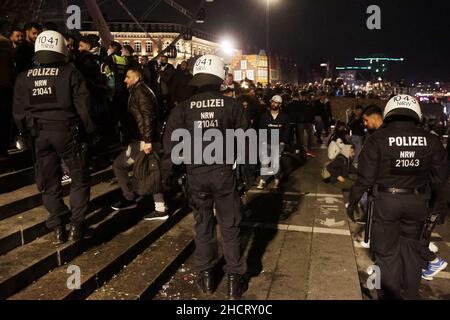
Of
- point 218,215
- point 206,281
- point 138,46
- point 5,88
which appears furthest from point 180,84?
point 138,46

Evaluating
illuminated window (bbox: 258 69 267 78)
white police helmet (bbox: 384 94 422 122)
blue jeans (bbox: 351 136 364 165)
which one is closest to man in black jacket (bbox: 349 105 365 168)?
blue jeans (bbox: 351 136 364 165)

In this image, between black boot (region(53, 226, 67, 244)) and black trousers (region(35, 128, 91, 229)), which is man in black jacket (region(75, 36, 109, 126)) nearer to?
black trousers (region(35, 128, 91, 229))

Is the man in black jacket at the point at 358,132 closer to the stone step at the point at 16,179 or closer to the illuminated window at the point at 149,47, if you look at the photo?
the stone step at the point at 16,179

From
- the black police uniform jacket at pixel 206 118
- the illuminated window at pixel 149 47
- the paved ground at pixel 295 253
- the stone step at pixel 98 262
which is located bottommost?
the paved ground at pixel 295 253

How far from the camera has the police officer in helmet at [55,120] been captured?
401 cm

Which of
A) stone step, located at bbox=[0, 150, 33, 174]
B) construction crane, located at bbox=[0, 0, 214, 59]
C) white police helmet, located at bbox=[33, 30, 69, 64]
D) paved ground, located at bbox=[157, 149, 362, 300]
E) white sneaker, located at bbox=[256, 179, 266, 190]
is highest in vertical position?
construction crane, located at bbox=[0, 0, 214, 59]

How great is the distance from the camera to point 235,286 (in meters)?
4.00

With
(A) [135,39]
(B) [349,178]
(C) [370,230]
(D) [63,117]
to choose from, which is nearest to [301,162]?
(B) [349,178]

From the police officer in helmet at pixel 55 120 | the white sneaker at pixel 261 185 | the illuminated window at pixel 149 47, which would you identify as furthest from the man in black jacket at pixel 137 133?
the illuminated window at pixel 149 47

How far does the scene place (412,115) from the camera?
368cm

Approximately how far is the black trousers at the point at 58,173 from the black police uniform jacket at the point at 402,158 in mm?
3034

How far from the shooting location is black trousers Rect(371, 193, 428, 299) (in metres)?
3.68

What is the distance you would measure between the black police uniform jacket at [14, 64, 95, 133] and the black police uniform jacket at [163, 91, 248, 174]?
1079mm

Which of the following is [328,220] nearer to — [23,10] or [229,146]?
[229,146]
